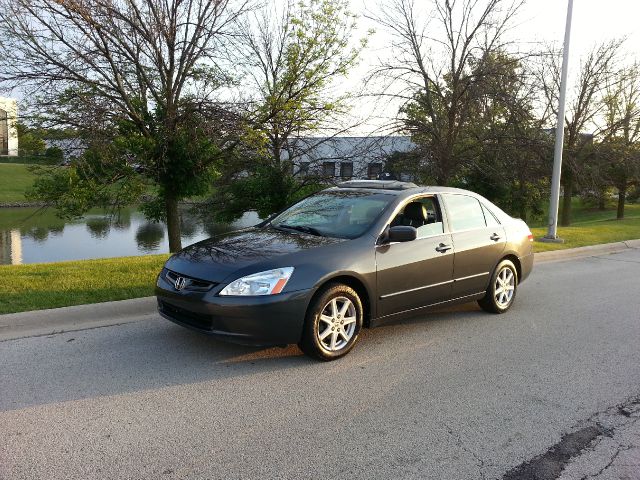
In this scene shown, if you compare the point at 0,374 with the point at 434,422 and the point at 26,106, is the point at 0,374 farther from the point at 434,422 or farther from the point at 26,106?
the point at 26,106

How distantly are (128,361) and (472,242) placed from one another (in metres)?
3.77

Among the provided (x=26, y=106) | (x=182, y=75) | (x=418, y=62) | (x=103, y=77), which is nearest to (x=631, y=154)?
(x=418, y=62)

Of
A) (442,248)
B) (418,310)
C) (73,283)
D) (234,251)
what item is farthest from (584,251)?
(73,283)

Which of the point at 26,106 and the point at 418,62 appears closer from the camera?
the point at 26,106

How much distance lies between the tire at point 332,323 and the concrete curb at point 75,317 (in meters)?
2.17

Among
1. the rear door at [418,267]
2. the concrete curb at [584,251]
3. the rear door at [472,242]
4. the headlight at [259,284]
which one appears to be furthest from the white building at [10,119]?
the concrete curb at [584,251]

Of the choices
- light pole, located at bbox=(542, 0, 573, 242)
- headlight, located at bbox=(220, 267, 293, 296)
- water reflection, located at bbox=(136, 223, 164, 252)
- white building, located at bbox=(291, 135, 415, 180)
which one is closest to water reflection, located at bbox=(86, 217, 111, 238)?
water reflection, located at bbox=(136, 223, 164, 252)

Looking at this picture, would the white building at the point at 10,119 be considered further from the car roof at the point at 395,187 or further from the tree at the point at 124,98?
the car roof at the point at 395,187

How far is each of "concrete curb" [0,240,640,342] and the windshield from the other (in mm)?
1786

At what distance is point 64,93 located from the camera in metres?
10.2

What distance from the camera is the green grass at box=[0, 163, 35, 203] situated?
37.2 m

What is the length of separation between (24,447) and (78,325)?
7.97 ft

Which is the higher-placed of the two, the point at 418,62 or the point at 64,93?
the point at 418,62

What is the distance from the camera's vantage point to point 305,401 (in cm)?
372
